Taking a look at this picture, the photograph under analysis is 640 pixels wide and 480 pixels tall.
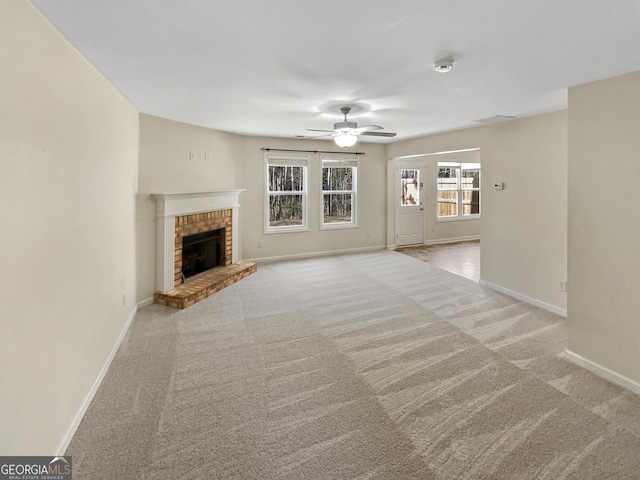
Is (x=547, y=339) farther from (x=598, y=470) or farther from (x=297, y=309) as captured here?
(x=297, y=309)

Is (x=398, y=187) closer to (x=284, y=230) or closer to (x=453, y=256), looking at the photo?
(x=453, y=256)

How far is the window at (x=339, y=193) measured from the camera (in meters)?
7.02

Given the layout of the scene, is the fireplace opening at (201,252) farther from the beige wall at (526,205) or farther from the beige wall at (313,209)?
the beige wall at (526,205)

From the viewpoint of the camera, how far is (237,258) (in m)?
5.84

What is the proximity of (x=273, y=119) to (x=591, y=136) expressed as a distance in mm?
3461

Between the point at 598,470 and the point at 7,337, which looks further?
the point at 598,470

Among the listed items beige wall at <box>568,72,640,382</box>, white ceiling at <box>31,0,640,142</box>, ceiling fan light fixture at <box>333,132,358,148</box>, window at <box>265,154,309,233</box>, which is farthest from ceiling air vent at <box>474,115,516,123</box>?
window at <box>265,154,309,233</box>

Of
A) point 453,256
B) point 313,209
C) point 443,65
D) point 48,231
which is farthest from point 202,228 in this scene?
point 453,256

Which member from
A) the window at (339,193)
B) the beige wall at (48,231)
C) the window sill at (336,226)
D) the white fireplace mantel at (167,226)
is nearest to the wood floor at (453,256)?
the window sill at (336,226)

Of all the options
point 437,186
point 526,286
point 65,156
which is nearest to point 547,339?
point 526,286

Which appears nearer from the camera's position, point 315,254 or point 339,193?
point 315,254

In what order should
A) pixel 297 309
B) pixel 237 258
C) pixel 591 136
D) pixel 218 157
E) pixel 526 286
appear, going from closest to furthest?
pixel 591 136
pixel 297 309
pixel 526 286
pixel 218 157
pixel 237 258

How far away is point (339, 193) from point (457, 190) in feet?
12.3

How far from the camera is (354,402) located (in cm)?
225
